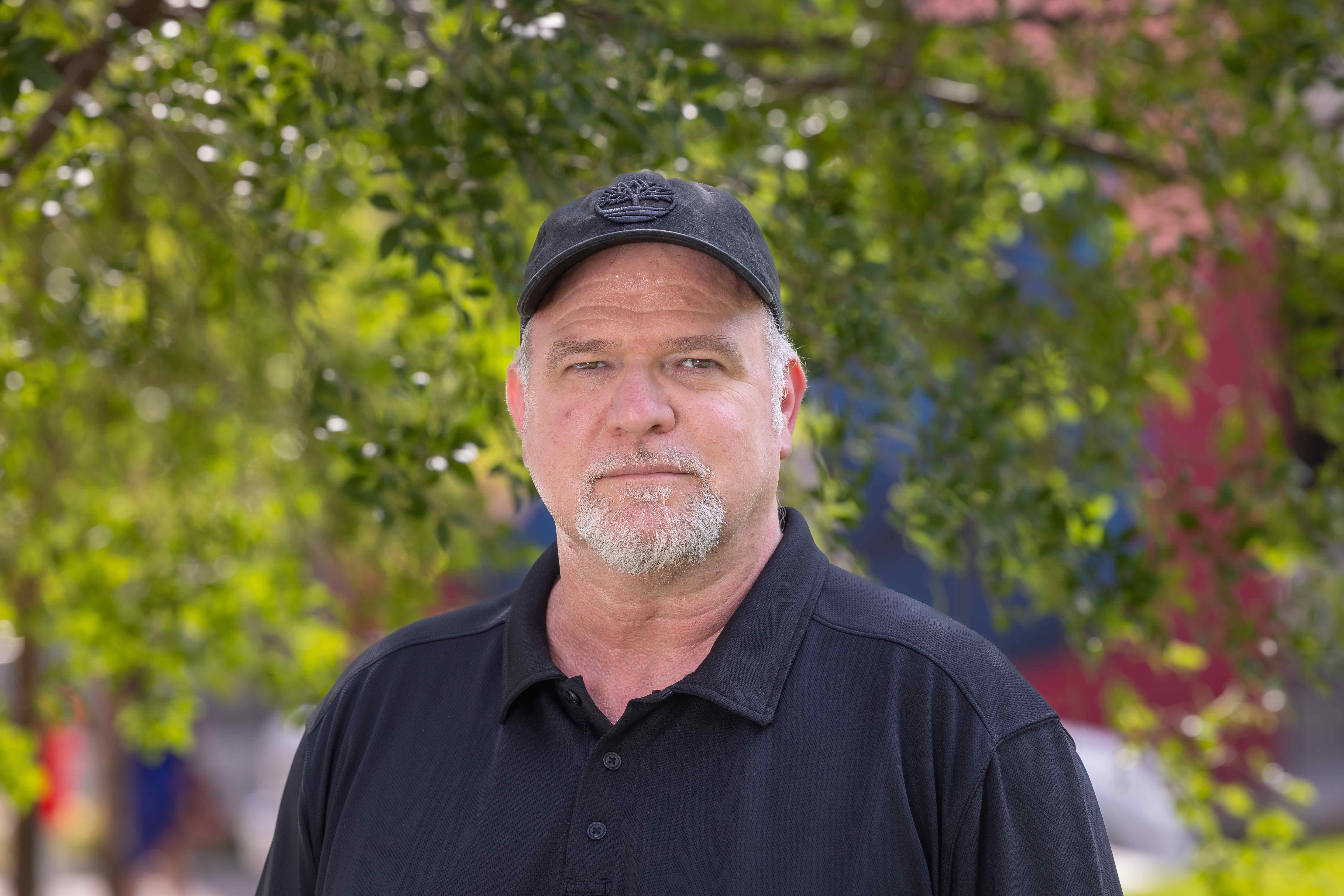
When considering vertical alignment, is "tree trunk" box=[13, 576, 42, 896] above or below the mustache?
below

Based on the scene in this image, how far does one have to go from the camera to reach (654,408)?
1537 mm

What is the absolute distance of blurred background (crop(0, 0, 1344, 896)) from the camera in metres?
2.41

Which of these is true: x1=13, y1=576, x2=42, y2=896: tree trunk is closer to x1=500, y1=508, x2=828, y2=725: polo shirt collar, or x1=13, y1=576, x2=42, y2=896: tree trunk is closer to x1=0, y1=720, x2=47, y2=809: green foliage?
x1=0, y1=720, x2=47, y2=809: green foliage

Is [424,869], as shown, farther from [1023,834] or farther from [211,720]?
[211,720]

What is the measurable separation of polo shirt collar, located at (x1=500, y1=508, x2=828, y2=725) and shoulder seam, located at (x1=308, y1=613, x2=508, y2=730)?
0.03 meters

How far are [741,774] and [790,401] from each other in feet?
1.93

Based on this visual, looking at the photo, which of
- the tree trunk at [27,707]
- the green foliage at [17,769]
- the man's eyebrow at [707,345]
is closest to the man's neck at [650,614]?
the man's eyebrow at [707,345]

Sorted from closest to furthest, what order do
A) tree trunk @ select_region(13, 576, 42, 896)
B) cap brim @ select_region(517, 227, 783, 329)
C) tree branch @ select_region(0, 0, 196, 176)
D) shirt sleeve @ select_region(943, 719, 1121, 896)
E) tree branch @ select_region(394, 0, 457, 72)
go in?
shirt sleeve @ select_region(943, 719, 1121, 896) → cap brim @ select_region(517, 227, 783, 329) → tree branch @ select_region(394, 0, 457, 72) → tree branch @ select_region(0, 0, 196, 176) → tree trunk @ select_region(13, 576, 42, 896)

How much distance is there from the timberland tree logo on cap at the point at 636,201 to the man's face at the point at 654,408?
0.14 feet

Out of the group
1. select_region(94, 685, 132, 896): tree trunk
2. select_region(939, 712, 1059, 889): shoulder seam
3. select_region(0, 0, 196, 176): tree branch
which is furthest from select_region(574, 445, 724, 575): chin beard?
select_region(94, 685, 132, 896): tree trunk

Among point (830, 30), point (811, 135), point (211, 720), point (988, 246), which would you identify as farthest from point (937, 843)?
point (211, 720)

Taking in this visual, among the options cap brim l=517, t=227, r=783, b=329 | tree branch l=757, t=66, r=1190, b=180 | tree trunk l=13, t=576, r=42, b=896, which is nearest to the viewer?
cap brim l=517, t=227, r=783, b=329

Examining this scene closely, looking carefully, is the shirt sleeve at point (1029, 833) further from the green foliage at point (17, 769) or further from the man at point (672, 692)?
the green foliage at point (17, 769)

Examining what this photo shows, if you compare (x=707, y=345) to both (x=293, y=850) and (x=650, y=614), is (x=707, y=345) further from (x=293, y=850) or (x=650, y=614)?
(x=293, y=850)
